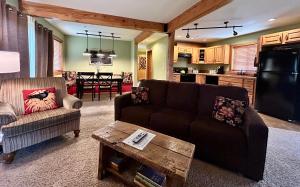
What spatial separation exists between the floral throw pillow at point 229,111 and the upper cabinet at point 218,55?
4.61 m

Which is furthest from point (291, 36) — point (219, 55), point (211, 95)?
point (211, 95)

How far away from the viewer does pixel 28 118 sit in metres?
2.18

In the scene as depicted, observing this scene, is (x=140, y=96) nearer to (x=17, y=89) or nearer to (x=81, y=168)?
(x=81, y=168)

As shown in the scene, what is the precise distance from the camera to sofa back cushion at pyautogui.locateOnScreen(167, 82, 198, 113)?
269 cm

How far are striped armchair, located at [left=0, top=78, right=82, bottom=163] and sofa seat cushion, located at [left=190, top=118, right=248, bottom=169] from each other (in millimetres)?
1796

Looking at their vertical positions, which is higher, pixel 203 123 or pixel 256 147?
pixel 203 123

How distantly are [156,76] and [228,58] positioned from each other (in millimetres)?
2828

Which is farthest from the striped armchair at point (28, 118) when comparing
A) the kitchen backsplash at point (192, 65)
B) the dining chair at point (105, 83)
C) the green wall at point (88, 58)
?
the kitchen backsplash at point (192, 65)

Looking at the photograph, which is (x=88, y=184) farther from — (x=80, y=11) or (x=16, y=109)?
(x=80, y=11)

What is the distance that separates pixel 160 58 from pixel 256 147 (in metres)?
5.37

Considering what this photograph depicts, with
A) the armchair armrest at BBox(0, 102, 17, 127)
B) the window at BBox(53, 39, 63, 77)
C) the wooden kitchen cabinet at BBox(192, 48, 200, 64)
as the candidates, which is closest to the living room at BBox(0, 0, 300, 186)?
the armchair armrest at BBox(0, 102, 17, 127)

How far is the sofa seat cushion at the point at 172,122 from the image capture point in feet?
7.23

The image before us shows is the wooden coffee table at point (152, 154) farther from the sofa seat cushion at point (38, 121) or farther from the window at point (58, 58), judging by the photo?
the window at point (58, 58)

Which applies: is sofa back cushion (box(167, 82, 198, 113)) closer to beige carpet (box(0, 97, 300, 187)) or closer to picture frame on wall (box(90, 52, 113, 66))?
beige carpet (box(0, 97, 300, 187))
